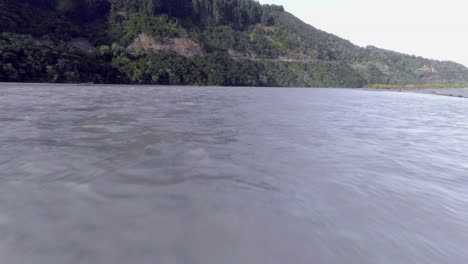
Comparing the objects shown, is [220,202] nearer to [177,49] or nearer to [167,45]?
[167,45]

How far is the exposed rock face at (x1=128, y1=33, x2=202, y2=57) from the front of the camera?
70562 millimetres

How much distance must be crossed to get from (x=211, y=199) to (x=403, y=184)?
3.16 meters

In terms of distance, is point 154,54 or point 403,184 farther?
point 154,54

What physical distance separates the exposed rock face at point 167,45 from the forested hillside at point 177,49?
0.24 meters

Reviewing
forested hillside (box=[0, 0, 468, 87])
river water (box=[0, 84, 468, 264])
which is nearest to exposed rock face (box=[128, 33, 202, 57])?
forested hillside (box=[0, 0, 468, 87])

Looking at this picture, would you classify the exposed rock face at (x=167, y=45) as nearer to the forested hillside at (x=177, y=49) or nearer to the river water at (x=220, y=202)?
the forested hillside at (x=177, y=49)

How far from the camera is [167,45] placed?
75562 mm

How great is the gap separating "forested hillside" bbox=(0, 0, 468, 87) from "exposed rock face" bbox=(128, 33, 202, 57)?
9.3 inches

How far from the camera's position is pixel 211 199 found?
13.1ft

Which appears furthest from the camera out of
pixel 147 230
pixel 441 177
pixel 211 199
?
pixel 441 177

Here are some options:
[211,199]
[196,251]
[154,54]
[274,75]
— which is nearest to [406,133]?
[211,199]

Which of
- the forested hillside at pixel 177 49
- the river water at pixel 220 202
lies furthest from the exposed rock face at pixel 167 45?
the river water at pixel 220 202

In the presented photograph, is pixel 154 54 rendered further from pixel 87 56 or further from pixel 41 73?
pixel 41 73

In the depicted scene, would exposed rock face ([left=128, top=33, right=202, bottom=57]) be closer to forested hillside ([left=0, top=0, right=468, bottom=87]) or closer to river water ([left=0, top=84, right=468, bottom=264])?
forested hillside ([left=0, top=0, right=468, bottom=87])
